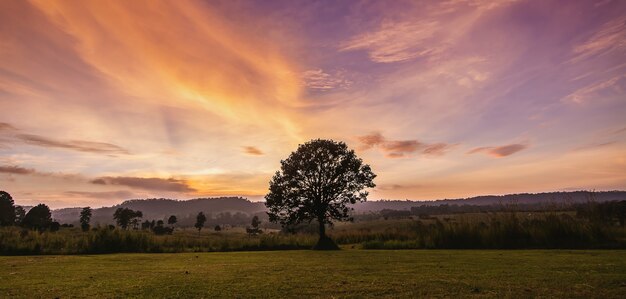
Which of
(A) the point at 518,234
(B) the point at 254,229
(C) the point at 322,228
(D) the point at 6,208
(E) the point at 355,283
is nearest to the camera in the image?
(E) the point at 355,283

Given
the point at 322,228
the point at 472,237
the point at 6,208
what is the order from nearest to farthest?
the point at 472,237 < the point at 322,228 < the point at 6,208

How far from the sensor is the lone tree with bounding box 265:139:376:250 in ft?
115

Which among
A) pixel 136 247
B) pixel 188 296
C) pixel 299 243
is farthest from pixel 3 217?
pixel 188 296

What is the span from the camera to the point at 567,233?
22.4 m

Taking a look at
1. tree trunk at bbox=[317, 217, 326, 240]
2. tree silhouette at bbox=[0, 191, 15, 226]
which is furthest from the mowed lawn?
tree silhouette at bbox=[0, 191, 15, 226]

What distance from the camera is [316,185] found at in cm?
3531

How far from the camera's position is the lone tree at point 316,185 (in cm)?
3519

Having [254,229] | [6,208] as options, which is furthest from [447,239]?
[6,208]

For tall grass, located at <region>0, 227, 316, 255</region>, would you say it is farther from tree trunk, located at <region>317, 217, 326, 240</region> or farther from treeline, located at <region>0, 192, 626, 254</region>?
tree trunk, located at <region>317, 217, 326, 240</region>

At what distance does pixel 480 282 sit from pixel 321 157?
26.5 meters

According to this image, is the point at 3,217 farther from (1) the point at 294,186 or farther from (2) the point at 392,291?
(2) the point at 392,291

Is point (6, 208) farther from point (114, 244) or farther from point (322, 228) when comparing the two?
point (322, 228)

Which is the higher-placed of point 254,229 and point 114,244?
point 114,244

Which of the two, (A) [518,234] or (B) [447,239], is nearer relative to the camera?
(A) [518,234]
